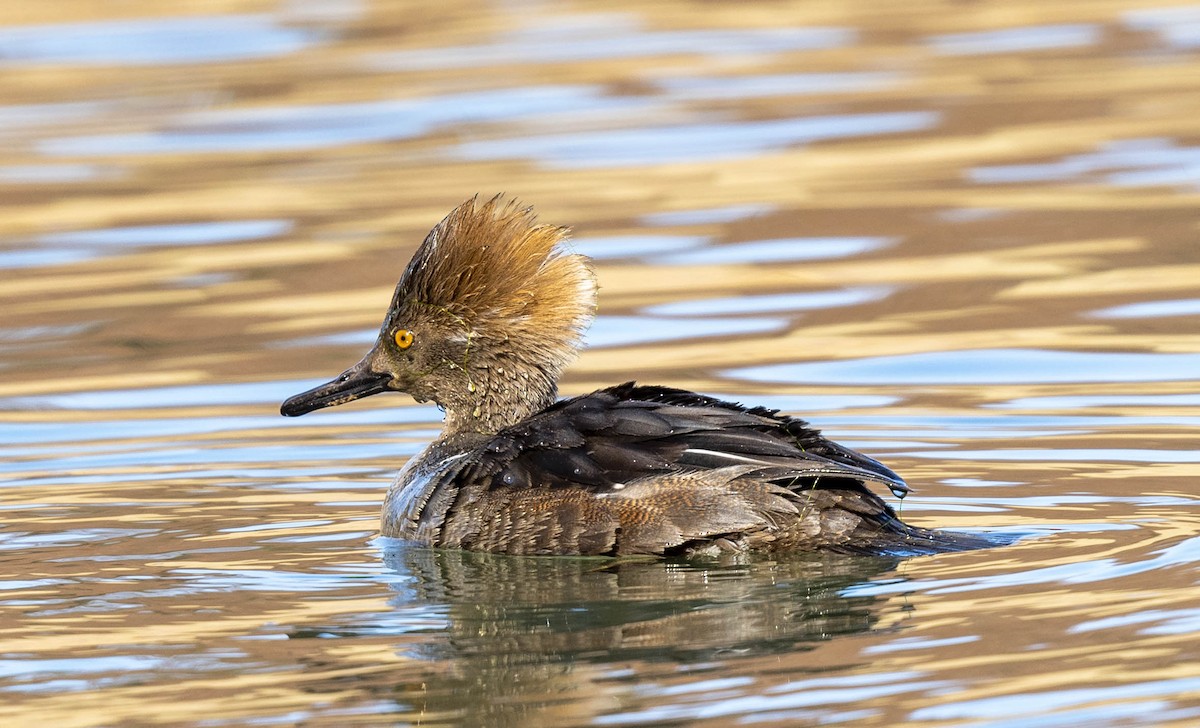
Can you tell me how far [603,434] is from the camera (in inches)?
271

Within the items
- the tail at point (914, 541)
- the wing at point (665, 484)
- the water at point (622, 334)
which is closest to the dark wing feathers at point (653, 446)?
the wing at point (665, 484)

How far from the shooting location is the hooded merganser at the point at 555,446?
657 centimetres

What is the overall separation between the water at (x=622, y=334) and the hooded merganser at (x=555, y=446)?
128 millimetres

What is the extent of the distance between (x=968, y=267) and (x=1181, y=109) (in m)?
4.77

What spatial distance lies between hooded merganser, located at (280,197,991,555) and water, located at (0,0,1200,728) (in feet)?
0.42

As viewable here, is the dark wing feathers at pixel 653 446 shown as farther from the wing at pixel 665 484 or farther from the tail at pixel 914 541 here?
the tail at pixel 914 541

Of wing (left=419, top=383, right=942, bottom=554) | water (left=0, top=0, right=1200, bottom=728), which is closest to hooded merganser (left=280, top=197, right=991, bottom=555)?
wing (left=419, top=383, right=942, bottom=554)

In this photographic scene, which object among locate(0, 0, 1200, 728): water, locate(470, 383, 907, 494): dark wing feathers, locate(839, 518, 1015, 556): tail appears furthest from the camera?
locate(470, 383, 907, 494): dark wing feathers

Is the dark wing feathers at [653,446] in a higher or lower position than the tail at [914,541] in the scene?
higher

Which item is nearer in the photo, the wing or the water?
the water

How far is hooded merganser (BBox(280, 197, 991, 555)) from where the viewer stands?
6.57 metres

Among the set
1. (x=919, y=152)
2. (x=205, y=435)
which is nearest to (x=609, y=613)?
(x=205, y=435)

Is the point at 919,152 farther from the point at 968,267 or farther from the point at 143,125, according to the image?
the point at 143,125

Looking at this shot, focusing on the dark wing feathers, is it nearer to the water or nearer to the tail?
the tail
